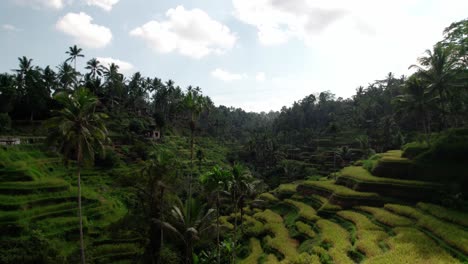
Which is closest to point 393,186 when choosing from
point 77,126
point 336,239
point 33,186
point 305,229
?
point 305,229

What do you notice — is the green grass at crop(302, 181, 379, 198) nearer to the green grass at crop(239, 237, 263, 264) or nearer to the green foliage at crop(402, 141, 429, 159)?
the green foliage at crop(402, 141, 429, 159)

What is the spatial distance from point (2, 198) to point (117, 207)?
43.4 feet

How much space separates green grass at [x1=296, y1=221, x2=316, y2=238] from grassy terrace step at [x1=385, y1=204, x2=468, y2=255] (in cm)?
834

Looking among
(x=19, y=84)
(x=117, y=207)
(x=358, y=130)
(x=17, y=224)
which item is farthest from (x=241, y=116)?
(x=17, y=224)

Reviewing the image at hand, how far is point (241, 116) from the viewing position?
185500 mm

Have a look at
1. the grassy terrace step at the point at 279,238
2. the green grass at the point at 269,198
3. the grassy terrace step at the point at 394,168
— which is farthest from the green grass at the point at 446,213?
the green grass at the point at 269,198

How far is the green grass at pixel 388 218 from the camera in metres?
26.8

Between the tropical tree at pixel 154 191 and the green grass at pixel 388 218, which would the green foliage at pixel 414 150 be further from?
the tropical tree at pixel 154 191

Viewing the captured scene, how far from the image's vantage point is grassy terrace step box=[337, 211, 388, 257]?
74.7ft

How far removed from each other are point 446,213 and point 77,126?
102 feet

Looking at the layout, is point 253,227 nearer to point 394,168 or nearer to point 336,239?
point 336,239

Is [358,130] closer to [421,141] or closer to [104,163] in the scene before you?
[421,141]

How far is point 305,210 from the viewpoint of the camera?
38406mm

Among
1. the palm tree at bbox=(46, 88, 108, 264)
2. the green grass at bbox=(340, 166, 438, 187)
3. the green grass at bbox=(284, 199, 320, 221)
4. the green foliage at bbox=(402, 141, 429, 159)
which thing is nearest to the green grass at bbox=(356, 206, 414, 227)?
the green grass at bbox=(340, 166, 438, 187)
